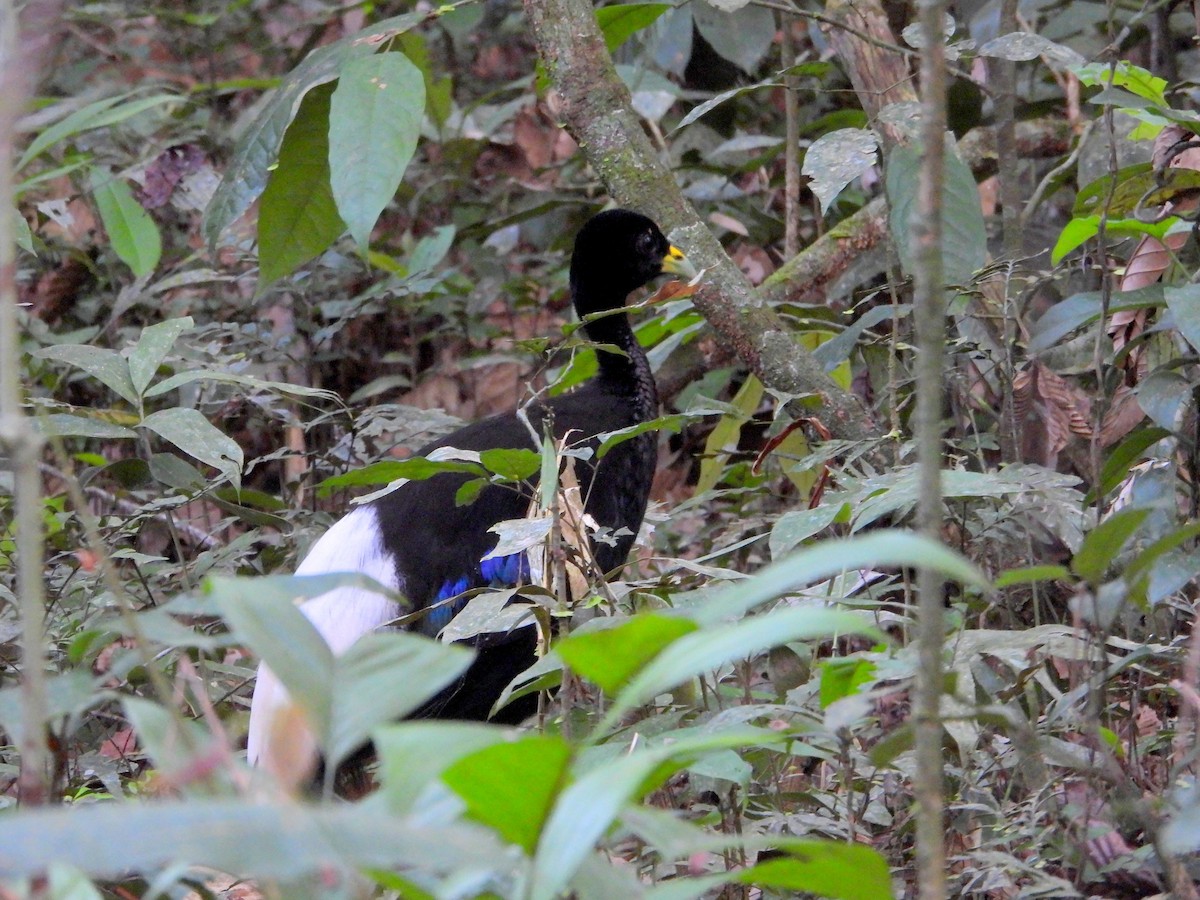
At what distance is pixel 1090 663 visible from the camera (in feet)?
4.97

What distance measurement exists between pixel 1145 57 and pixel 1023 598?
90.0 inches

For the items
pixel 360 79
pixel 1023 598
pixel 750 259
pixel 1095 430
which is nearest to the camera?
pixel 1095 430

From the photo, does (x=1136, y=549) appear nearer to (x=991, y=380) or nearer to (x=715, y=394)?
(x=991, y=380)

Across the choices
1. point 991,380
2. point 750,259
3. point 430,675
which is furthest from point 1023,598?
point 750,259

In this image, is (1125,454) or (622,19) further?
(622,19)

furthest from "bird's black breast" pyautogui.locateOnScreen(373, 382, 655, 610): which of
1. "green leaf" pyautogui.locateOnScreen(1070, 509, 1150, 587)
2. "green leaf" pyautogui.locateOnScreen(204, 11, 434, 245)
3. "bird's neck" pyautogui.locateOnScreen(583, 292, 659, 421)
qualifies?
"green leaf" pyautogui.locateOnScreen(1070, 509, 1150, 587)

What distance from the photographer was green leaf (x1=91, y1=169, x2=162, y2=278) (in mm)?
3356

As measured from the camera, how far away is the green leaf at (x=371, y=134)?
2076mm

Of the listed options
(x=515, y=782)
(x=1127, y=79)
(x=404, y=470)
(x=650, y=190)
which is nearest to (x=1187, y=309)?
(x=1127, y=79)

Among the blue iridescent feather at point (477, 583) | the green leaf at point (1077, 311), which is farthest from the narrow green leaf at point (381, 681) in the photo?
the blue iridescent feather at point (477, 583)

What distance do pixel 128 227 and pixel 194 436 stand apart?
4.52 feet

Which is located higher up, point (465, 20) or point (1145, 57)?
point (465, 20)

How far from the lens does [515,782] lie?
2.53ft

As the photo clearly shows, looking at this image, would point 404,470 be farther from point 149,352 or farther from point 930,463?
point 930,463
